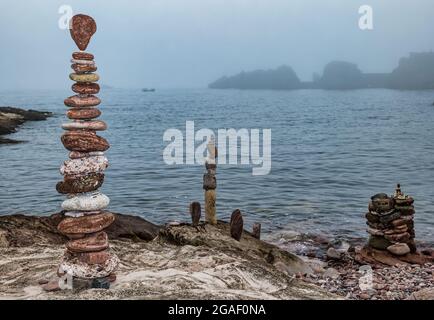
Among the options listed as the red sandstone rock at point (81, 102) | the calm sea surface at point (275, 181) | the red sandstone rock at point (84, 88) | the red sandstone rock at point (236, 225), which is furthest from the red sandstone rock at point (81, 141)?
the calm sea surface at point (275, 181)

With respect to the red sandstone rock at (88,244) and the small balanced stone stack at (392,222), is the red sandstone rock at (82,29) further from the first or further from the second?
the small balanced stone stack at (392,222)

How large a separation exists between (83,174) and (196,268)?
3.86 meters

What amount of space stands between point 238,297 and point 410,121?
310ft

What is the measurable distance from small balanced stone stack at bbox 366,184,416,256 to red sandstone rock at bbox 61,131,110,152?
455 inches

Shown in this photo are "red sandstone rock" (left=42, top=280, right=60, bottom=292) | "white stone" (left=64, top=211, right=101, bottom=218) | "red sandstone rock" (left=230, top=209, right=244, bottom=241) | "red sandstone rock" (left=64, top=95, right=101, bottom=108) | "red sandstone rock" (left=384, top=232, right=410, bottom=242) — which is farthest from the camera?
"red sandstone rock" (left=384, top=232, right=410, bottom=242)

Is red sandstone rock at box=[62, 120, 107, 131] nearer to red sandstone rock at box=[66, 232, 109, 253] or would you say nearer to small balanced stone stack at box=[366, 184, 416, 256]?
red sandstone rock at box=[66, 232, 109, 253]

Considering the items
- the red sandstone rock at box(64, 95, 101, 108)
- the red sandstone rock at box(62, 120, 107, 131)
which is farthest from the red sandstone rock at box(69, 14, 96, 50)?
the red sandstone rock at box(62, 120, 107, 131)

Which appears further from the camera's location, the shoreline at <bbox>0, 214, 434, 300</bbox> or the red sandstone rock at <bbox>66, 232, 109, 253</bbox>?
the shoreline at <bbox>0, 214, 434, 300</bbox>

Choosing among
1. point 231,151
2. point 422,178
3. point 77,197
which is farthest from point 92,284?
point 231,151

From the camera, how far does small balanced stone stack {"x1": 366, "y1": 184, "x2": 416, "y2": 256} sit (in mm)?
18297

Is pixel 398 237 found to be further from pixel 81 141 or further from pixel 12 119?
pixel 12 119

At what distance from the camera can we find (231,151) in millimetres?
59219
